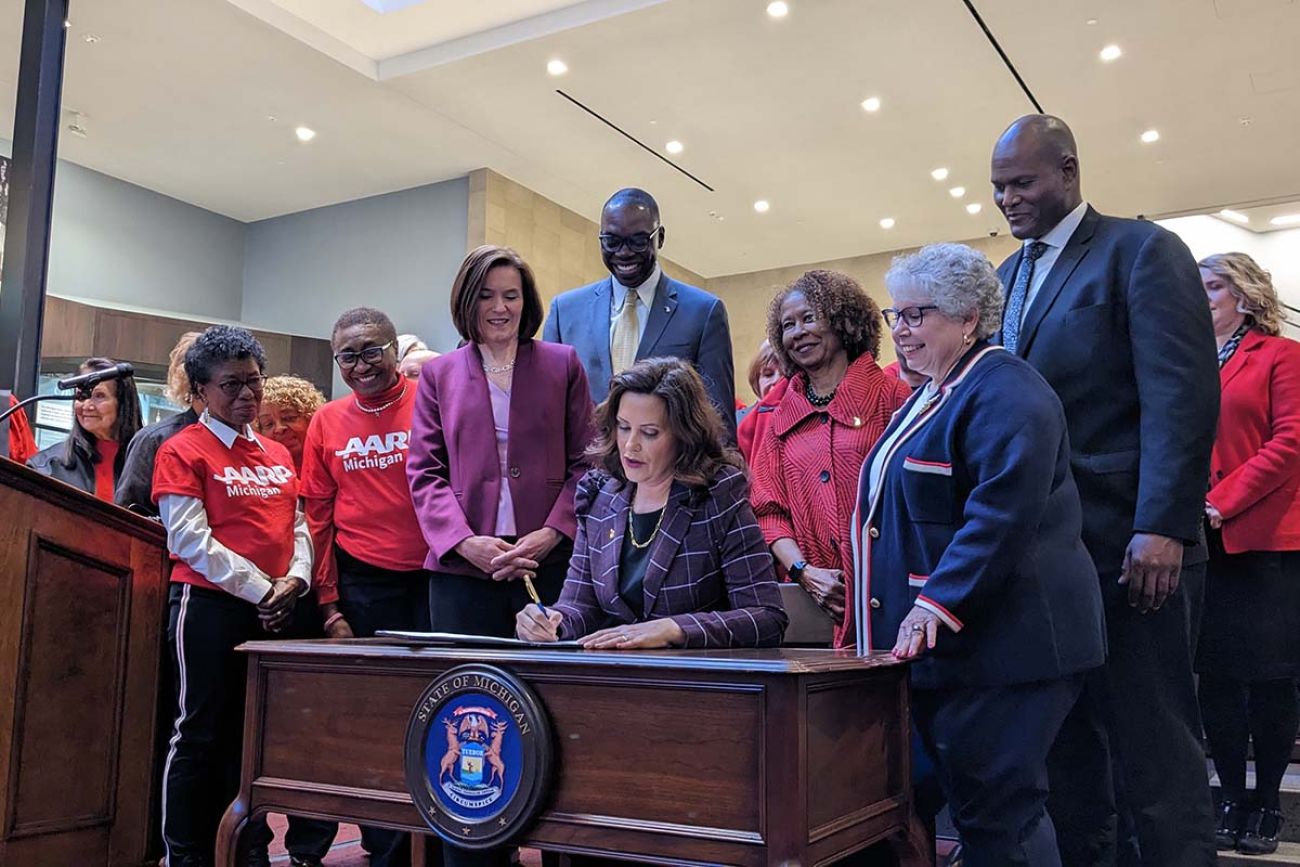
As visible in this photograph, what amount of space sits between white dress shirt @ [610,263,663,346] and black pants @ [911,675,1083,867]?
1.40m

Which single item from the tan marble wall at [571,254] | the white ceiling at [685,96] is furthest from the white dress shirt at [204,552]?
the tan marble wall at [571,254]

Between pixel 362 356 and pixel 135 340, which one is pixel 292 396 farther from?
pixel 135 340

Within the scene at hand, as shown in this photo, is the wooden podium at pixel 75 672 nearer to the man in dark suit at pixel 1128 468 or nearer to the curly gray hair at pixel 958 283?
the curly gray hair at pixel 958 283

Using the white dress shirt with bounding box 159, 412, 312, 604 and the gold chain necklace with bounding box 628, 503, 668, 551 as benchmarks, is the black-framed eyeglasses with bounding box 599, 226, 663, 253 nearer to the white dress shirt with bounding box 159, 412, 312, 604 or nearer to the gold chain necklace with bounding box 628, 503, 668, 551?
the gold chain necklace with bounding box 628, 503, 668, 551

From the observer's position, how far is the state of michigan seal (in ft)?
5.26

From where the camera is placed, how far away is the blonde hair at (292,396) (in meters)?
3.86

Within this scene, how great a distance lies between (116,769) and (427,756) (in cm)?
160

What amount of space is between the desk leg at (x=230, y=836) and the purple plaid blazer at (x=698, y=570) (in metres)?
0.66

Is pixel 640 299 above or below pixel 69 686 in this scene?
above

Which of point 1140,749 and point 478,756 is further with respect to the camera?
point 1140,749

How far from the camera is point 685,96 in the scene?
7.74m

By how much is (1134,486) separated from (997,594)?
1.67 feet

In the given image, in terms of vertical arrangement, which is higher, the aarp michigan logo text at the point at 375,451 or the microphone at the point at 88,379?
the microphone at the point at 88,379

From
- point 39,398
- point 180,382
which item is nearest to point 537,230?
point 180,382
